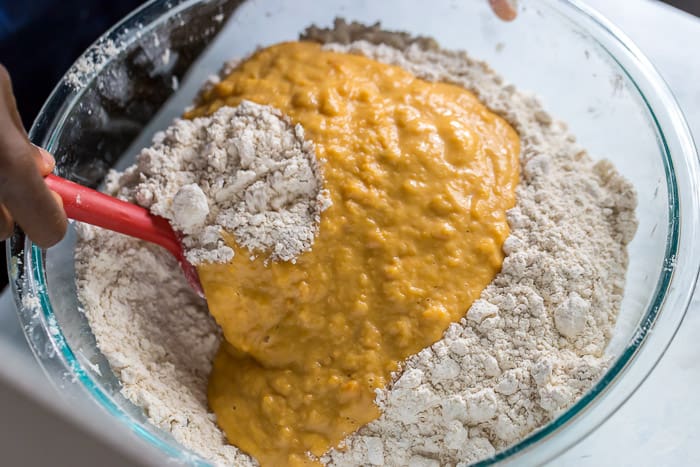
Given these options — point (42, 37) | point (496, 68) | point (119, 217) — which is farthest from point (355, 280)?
point (42, 37)

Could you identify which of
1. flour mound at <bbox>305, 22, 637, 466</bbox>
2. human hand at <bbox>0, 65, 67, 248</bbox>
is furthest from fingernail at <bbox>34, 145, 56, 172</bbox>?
flour mound at <bbox>305, 22, 637, 466</bbox>

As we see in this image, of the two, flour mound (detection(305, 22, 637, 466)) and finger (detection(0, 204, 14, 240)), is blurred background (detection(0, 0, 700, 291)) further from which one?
flour mound (detection(305, 22, 637, 466))

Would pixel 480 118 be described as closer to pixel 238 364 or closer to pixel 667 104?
pixel 667 104

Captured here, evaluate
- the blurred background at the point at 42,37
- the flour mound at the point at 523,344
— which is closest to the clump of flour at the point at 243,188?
the flour mound at the point at 523,344

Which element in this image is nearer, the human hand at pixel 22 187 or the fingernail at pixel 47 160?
the human hand at pixel 22 187

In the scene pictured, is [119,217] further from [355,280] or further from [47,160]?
[355,280]

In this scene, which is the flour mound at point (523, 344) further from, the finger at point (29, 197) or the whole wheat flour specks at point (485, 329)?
the finger at point (29, 197)

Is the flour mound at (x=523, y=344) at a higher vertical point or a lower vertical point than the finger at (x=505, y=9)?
lower

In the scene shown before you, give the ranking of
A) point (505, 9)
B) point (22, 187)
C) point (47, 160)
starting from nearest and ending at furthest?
point (22, 187) → point (47, 160) → point (505, 9)
